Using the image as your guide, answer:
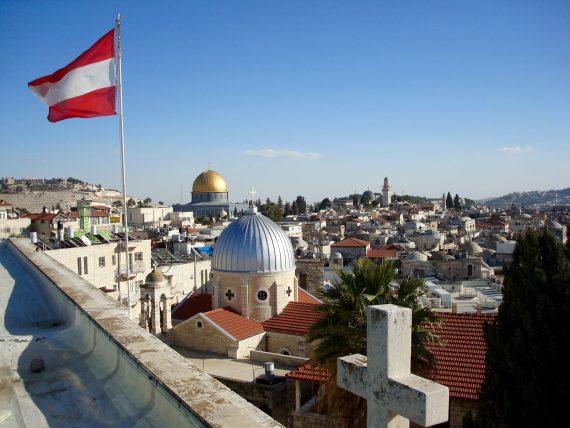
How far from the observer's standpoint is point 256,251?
57.0 feet

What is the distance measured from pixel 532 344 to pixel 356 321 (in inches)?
110

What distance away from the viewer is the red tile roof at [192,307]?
19.2 meters

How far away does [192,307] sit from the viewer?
1955 cm

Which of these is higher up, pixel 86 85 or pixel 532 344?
pixel 86 85

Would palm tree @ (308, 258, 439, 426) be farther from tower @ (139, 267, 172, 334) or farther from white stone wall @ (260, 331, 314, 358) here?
tower @ (139, 267, 172, 334)

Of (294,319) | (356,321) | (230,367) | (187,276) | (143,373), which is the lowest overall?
(230,367)

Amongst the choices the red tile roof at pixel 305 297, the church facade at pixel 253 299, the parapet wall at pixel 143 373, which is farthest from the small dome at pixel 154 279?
the parapet wall at pixel 143 373

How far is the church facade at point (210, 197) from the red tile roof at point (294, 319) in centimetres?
6562

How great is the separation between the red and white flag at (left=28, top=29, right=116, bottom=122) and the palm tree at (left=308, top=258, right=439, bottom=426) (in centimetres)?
539

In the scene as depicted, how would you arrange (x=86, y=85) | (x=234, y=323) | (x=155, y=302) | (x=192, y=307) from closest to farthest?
(x=86, y=85) → (x=234, y=323) → (x=155, y=302) → (x=192, y=307)

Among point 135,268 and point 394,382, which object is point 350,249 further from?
point 394,382

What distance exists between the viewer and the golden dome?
83.6 m

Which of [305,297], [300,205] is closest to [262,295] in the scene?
[305,297]

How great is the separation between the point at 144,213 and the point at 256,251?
70384 millimetres
